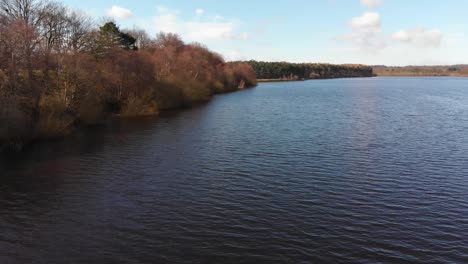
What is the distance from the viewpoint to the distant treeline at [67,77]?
27219mm

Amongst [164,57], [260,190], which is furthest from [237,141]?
[164,57]

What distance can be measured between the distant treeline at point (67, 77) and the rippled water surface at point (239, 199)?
10.9 ft

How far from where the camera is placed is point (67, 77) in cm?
3406

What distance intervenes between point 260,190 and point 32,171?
1340 cm

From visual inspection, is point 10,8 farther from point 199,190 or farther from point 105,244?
point 105,244

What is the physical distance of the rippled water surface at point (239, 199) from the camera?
12169mm

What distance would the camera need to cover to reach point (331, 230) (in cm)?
1353

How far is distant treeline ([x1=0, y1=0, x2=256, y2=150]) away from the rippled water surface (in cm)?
331

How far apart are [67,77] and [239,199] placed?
966 inches

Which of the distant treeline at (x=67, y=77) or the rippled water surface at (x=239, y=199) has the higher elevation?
the distant treeline at (x=67, y=77)

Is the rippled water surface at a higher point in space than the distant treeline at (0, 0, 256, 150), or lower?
lower

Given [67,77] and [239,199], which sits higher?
[67,77]

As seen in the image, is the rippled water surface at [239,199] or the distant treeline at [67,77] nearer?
the rippled water surface at [239,199]

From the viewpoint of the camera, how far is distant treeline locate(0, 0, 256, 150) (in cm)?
2722
